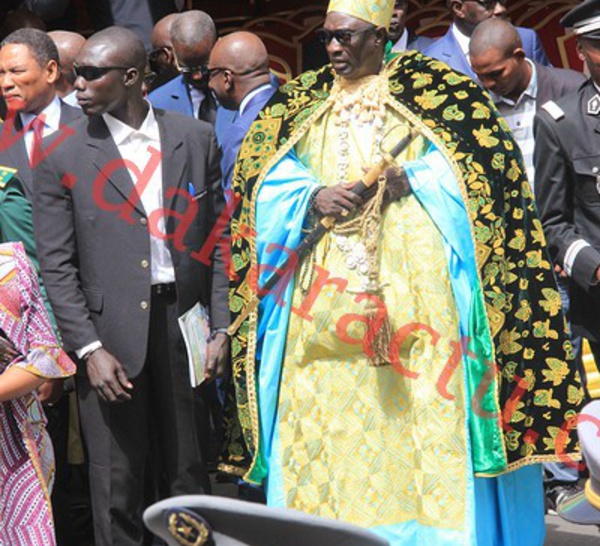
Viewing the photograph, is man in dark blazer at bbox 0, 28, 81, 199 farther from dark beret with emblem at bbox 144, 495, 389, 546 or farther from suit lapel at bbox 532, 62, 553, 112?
dark beret with emblem at bbox 144, 495, 389, 546

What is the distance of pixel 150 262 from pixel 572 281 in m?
1.69

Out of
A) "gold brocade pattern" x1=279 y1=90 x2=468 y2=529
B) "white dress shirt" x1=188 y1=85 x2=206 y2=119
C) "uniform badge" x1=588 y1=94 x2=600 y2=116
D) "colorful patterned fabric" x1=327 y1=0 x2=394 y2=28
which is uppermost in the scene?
"colorful patterned fabric" x1=327 y1=0 x2=394 y2=28

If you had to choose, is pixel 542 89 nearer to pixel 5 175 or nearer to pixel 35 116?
pixel 35 116

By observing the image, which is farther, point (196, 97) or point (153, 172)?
point (196, 97)

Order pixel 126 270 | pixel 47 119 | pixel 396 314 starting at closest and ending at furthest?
pixel 396 314
pixel 126 270
pixel 47 119

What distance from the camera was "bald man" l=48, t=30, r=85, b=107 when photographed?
28.1 feet

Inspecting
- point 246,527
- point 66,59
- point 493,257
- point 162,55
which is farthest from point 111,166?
point 246,527

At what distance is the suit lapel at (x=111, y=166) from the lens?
678 centimetres

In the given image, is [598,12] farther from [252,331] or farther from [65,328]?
[65,328]

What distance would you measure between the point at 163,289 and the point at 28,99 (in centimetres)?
141

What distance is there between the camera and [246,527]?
125 inches

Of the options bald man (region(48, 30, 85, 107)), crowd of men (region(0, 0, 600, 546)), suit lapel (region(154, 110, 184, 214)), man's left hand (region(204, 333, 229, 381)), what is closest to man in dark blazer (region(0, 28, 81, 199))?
crowd of men (region(0, 0, 600, 546))

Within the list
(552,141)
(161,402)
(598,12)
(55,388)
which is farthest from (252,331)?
(598,12)

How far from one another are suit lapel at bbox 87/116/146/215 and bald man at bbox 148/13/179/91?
259 centimetres
